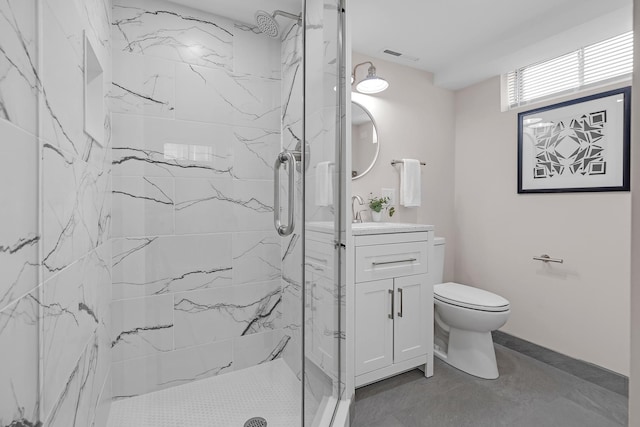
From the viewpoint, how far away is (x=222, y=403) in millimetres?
1497

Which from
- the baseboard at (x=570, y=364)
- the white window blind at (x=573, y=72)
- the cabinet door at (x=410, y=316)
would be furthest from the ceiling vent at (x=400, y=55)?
the baseboard at (x=570, y=364)

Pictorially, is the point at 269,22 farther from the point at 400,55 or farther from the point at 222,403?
the point at 222,403

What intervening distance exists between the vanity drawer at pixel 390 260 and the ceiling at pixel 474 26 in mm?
1220

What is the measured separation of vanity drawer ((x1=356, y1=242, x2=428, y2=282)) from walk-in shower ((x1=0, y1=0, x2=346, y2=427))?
0.86ft

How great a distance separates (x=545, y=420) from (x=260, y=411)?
4.54 ft

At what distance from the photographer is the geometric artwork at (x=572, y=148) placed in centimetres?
187

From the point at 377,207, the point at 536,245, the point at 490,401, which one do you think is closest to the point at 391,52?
the point at 377,207

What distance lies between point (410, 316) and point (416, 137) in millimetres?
1451

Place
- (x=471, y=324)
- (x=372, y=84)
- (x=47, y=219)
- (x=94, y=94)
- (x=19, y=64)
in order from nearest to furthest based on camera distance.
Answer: (x=19, y=64) < (x=47, y=219) < (x=94, y=94) < (x=471, y=324) < (x=372, y=84)

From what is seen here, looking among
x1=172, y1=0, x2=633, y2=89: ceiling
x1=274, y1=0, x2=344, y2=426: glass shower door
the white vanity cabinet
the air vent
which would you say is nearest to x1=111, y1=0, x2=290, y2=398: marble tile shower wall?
x1=172, y1=0, x2=633, y2=89: ceiling

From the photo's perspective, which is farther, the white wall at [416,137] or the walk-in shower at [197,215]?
the white wall at [416,137]

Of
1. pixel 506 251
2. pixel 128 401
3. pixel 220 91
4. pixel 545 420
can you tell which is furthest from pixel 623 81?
pixel 128 401

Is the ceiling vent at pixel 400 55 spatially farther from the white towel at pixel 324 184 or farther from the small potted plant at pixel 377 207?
the white towel at pixel 324 184

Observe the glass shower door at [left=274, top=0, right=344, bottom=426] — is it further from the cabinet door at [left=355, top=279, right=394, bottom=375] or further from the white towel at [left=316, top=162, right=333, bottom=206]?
the cabinet door at [left=355, top=279, right=394, bottom=375]
